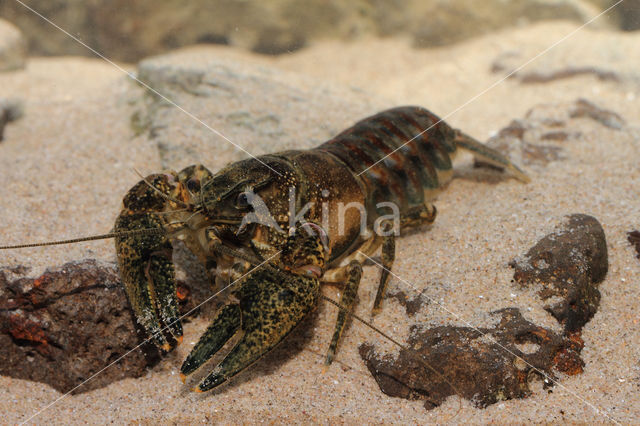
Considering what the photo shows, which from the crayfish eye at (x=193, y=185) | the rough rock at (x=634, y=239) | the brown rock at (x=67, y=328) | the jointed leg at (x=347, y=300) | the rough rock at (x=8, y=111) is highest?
the rough rock at (x=634, y=239)

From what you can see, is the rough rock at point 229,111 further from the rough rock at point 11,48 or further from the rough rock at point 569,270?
the rough rock at point 11,48

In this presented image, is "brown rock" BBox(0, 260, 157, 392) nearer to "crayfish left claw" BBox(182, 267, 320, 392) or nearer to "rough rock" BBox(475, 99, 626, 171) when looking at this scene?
"crayfish left claw" BBox(182, 267, 320, 392)

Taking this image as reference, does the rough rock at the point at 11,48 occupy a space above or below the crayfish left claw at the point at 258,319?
below

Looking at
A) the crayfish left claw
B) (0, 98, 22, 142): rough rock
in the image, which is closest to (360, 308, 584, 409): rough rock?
the crayfish left claw

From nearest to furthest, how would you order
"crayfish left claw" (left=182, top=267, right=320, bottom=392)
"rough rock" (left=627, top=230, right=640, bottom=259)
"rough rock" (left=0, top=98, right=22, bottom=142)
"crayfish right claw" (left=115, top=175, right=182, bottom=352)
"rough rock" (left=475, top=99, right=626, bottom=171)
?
"crayfish left claw" (left=182, top=267, right=320, bottom=392) < "crayfish right claw" (left=115, top=175, right=182, bottom=352) < "rough rock" (left=627, top=230, right=640, bottom=259) < "rough rock" (left=475, top=99, right=626, bottom=171) < "rough rock" (left=0, top=98, right=22, bottom=142)

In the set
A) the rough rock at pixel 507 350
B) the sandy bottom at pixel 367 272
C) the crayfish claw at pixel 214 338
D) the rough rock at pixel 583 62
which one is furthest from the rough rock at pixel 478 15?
the crayfish claw at pixel 214 338

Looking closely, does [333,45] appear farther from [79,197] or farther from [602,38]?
[79,197]

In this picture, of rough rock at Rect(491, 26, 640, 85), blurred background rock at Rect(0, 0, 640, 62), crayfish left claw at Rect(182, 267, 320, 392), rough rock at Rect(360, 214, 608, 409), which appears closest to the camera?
crayfish left claw at Rect(182, 267, 320, 392)
